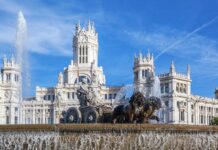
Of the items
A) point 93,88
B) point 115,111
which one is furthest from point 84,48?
point 115,111

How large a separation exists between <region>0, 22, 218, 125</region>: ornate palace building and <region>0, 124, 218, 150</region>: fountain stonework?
75645mm

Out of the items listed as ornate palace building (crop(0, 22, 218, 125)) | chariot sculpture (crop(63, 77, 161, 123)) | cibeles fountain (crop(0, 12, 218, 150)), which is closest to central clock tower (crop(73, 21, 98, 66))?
ornate palace building (crop(0, 22, 218, 125))

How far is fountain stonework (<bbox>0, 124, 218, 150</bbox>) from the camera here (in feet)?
69.0

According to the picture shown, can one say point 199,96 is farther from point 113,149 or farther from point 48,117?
point 113,149

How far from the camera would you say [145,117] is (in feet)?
77.5

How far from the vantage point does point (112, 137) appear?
21.1 metres

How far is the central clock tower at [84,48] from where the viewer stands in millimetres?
123312

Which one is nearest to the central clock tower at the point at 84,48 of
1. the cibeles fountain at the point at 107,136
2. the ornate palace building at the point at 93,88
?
the ornate palace building at the point at 93,88

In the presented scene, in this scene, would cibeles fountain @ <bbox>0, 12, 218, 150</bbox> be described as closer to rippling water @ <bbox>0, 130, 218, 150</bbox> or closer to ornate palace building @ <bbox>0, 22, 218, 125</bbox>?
rippling water @ <bbox>0, 130, 218, 150</bbox>

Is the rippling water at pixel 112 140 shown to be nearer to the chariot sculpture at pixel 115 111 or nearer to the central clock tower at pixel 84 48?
the chariot sculpture at pixel 115 111

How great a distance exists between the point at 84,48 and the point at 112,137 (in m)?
104

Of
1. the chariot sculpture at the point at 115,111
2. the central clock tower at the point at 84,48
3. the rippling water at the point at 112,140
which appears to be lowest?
the rippling water at the point at 112,140

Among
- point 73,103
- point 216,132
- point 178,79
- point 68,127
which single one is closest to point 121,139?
point 68,127

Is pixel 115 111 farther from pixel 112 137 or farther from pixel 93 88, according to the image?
pixel 93 88
